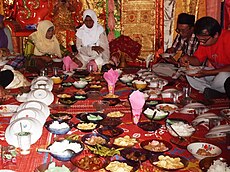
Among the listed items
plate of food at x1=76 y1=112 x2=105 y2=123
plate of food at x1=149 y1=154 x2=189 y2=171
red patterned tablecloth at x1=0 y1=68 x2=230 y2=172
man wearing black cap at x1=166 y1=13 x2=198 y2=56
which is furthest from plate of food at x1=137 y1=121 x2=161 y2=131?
man wearing black cap at x1=166 y1=13 x2=198 y2=56

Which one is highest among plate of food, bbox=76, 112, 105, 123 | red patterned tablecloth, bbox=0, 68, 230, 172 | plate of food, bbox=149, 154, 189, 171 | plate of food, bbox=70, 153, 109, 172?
plate of food, bbox=76, 112, 105, 123

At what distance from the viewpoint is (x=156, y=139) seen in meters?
1.94

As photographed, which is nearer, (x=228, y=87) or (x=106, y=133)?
(x=106, y=133)

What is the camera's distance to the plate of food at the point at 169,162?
5.19 ft

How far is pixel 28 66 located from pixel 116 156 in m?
2.84

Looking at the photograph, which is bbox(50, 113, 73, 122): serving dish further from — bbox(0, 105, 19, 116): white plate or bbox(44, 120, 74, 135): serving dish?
bbox(0, 105, 19, 116): white plate

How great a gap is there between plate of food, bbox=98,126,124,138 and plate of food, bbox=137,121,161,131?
156 millimetres

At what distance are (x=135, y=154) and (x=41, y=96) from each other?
116 centimetres

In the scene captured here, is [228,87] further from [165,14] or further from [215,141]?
[165,14]

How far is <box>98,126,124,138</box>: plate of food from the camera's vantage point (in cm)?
201

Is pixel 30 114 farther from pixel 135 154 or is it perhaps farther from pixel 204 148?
pixel 204 148

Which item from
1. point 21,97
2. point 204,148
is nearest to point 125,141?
point 204,148

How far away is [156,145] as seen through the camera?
1845mm

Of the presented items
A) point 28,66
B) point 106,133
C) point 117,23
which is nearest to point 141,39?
point 117,23
